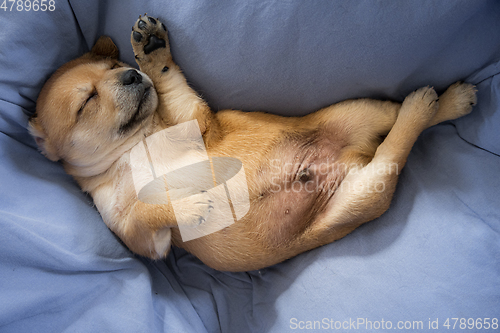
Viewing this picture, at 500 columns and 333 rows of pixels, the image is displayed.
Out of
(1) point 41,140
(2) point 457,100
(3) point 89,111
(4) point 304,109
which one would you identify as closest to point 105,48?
(3) point 89,111

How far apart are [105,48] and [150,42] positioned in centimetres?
34

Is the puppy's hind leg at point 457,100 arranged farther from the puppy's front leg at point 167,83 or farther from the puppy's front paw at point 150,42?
the puppy's front paw at point 150,42

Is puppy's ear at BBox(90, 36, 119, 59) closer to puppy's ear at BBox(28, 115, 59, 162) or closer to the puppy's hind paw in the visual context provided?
the puppy's hind paw

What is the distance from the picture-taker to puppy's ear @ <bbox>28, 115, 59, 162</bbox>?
1.38 metres

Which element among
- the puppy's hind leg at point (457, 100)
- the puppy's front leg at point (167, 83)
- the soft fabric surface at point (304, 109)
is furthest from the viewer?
the puppy's front leg at point (167, 83)

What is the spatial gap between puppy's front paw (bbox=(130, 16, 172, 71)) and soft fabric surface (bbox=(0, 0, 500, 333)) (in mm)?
56

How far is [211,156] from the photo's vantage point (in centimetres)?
149

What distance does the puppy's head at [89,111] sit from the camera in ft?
4.41

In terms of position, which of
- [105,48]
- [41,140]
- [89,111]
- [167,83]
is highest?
[105,48]

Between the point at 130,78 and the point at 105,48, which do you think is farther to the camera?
the point at 105,48

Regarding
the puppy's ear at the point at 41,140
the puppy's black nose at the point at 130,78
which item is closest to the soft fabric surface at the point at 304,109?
the puppy's ear at the point at 41,140

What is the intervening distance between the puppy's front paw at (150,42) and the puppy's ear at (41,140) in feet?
1.99

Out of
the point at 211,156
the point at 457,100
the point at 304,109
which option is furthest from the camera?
the point at 304,109

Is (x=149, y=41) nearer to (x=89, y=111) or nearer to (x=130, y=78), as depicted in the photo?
(x=130, y=78)
